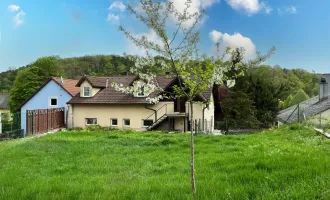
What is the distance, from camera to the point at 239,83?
3375cm

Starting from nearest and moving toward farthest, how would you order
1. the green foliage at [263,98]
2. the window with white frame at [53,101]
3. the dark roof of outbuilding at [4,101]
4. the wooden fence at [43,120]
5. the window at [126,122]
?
the wooden fence at [43,120], the window at [126,122], the window with white frame at [53,101], the green foliage at [263,98], the dark roof of outbuilding at [4,101]

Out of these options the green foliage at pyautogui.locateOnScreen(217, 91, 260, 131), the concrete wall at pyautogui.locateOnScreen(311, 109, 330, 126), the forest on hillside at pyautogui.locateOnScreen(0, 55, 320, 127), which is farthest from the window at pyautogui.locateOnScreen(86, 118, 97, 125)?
the concrete wall at pyautogui.locateOnScreen(311, 109, 330, 126)

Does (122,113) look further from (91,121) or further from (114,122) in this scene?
(91,121)

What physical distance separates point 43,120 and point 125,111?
23.4ft

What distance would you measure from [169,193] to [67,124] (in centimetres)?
2744

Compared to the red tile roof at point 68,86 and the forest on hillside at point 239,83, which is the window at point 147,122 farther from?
the red tile roof at point 68,86


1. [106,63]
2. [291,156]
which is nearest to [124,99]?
[291,156]

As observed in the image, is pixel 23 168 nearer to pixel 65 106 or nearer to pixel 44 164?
pixel 44 164

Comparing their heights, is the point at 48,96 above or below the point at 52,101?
above

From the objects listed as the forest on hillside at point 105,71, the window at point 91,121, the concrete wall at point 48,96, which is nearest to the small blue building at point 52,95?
the concrete wall at point 48,96

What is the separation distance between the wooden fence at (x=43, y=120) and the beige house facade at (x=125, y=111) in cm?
112

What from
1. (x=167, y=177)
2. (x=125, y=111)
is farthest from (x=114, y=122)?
(x=167, y=177)

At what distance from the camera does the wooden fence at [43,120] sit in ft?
77.1

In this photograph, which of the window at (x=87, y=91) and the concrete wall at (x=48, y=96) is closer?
the window at (x=87, y=91)
